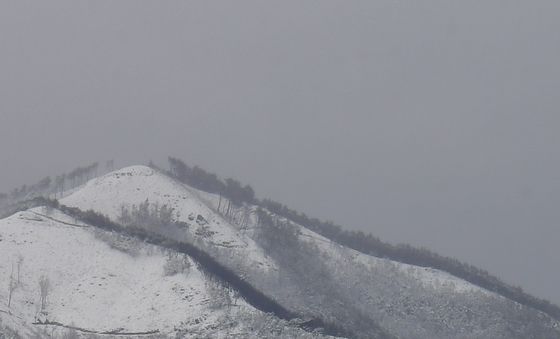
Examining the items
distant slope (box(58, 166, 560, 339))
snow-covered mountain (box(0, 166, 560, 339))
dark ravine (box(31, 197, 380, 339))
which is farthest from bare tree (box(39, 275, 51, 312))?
distant slope (box(58, 166, 560, 339))

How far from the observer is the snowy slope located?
120562mm

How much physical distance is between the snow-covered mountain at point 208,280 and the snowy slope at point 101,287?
7.8 inches

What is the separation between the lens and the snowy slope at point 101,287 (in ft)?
396

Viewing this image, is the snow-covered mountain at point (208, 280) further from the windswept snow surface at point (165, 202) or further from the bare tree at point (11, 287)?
the bare tree at point (11, 287)

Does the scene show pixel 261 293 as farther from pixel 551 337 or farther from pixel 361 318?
pixel 551 337

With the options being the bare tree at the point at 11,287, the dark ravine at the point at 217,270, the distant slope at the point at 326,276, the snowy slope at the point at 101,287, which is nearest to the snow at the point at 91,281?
the snowy slope at the point at 101,287

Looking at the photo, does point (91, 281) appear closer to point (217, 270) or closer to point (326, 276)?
point (217, 270)

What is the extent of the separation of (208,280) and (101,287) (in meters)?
14.7

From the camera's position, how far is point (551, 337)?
148m

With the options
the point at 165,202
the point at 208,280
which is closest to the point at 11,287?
the point at 208,280

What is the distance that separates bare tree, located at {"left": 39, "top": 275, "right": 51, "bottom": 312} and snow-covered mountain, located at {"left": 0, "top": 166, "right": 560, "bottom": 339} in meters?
0.59

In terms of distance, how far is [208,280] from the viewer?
132m

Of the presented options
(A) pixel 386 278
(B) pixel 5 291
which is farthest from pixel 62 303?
(A) pixel 386 278

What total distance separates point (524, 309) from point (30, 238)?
7720cm
